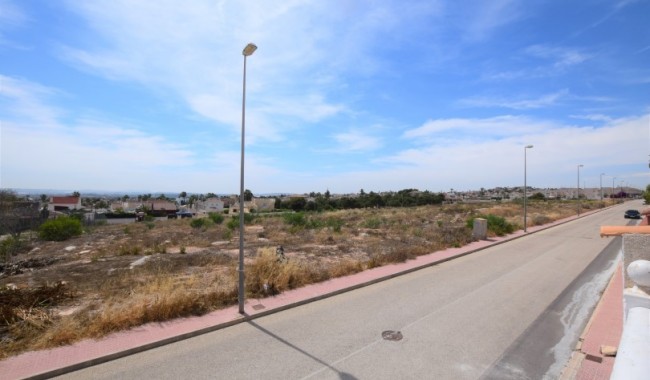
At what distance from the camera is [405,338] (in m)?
6.90

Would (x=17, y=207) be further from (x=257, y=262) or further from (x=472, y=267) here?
(x=472, y=267)

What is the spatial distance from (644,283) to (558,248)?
17.5 meters

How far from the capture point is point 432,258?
15281mm

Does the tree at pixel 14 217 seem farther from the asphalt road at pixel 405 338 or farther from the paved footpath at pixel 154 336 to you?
the asphalt road at pixel 405 338

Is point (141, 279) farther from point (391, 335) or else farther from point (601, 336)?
point (601, 336)

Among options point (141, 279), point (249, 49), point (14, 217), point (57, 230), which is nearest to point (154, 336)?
point (141, 279)

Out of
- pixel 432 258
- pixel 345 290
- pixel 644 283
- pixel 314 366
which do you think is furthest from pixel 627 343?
pixel 432 258

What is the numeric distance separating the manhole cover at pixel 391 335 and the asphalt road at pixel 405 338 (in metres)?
→ 0.02

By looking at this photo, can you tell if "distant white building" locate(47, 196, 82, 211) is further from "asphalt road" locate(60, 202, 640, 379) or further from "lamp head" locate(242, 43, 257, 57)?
"asphalt road" locate(60, 202, 640, 379)

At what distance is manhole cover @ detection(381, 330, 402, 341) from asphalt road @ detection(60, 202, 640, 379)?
2cm

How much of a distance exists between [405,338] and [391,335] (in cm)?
29

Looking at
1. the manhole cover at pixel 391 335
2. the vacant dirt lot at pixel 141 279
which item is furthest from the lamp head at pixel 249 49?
the manhole cover at pixel 391 335

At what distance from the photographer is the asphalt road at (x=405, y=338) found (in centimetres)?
566

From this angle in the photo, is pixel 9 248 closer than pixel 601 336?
No
